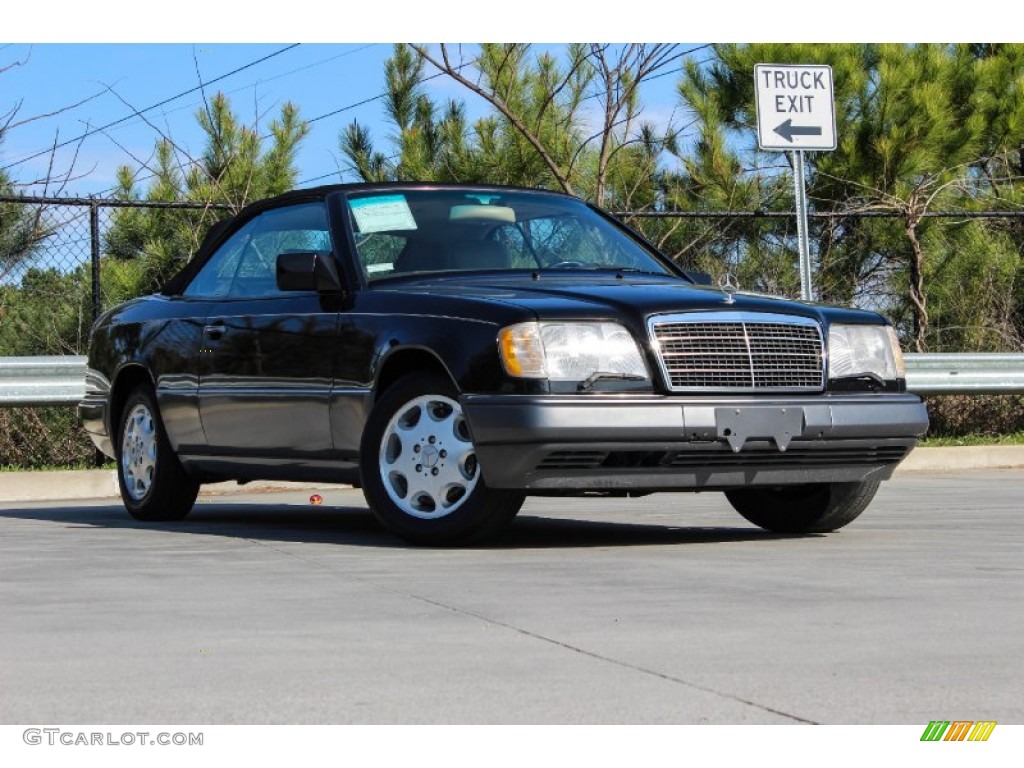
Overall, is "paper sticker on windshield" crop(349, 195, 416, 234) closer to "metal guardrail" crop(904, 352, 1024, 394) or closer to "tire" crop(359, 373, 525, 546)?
"tire" crop(359, 373, 525, 546)

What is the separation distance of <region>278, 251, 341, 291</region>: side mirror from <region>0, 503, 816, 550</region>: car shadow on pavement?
112 centimetres

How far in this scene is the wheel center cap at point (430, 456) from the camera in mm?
7895

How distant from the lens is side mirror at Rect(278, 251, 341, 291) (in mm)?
8500

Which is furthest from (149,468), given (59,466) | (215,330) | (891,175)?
(891,175)

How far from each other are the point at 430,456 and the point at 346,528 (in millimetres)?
1663

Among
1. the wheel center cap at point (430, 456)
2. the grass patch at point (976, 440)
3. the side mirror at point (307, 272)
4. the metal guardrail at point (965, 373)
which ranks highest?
the side mirror at point (307, 272)

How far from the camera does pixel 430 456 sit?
791 centimetres

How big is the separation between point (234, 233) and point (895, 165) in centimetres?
1179

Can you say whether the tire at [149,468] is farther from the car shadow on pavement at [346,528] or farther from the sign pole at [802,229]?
the sign pole at [802,229]

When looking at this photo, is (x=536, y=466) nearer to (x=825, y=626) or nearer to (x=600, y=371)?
(x=600, y=371)

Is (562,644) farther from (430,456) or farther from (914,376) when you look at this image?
(914,376)

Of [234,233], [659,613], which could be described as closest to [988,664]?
[659,613]

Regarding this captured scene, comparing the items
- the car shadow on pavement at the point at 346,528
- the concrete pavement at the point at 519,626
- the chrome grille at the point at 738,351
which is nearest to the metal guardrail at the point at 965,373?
the car shadow on pavement at the point at 346,528

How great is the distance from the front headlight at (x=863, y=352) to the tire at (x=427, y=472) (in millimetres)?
1513
